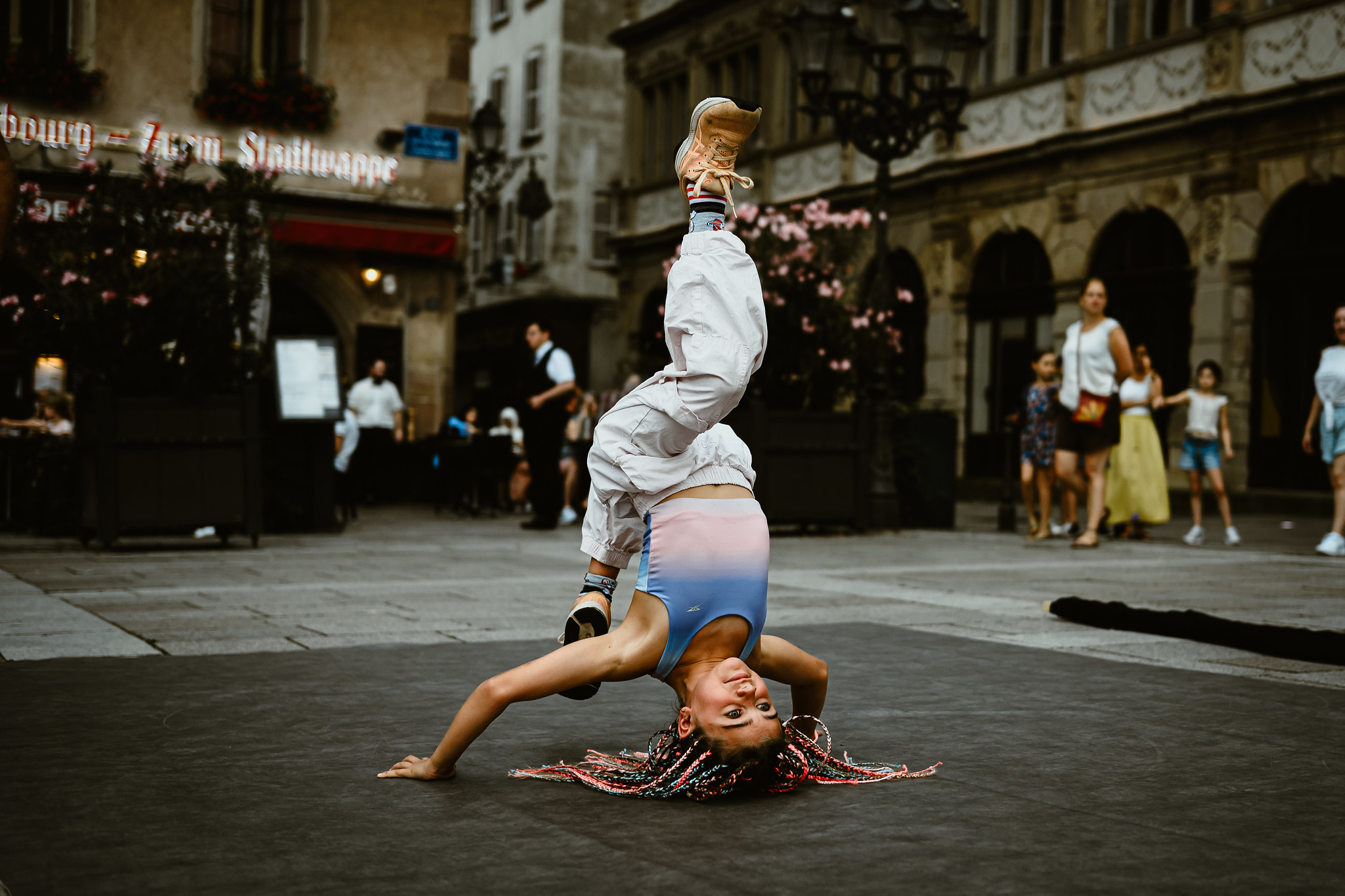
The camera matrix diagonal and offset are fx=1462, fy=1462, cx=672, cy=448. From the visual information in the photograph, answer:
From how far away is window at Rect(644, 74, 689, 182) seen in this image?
32.8 metres

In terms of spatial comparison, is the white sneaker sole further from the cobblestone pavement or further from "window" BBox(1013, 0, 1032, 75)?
"window" BBox(1013, 0, 1032, 75)

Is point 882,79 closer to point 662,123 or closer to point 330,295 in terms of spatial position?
point 330,295

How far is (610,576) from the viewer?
3639 mm

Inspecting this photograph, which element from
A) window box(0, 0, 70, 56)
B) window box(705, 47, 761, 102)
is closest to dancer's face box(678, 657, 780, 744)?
window box(0, 0, 70, 56)

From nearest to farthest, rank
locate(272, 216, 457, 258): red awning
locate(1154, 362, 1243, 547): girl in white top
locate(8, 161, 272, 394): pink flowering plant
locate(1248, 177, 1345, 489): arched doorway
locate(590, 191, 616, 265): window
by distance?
locate(8, 161, 272, 394): pink flowering plant < locate(1154, 362, 1243, 547): girl in white top < locate(1248, 177, 1345, 489): arched doorway < locate(272, 216, 457, 258): red awning < locate(590, 191, 616, 265): window

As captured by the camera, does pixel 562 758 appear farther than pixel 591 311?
No

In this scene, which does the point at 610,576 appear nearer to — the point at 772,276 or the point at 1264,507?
the point at 772,276

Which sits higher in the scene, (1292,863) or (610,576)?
(610,576)

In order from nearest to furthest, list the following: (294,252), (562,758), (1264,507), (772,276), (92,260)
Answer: (562,758) → (92,260) → (772,276) → (1264,507) → (294,252)

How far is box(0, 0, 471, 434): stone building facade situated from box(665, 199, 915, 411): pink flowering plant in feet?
23.4

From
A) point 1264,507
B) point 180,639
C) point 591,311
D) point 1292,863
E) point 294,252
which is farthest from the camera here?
point 591,311

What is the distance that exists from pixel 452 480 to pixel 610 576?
1460 centimetres

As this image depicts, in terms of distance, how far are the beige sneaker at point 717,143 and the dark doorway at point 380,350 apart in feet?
56.3

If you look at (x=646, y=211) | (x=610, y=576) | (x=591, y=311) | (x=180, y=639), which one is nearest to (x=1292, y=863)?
(x=610, y=576)
